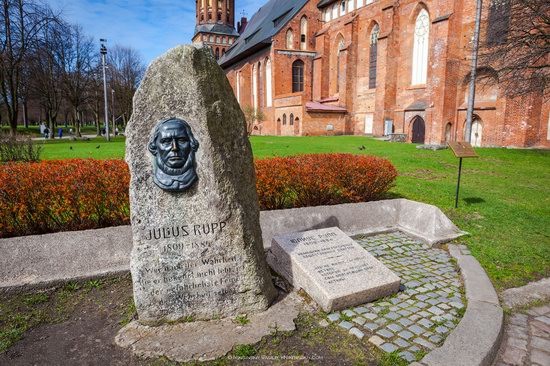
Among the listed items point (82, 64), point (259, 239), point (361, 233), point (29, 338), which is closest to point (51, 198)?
point (29, 338)

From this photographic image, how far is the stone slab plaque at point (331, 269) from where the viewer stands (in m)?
3.53

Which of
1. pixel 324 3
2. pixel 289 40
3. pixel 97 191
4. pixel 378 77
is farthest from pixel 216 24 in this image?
pixel 97 191

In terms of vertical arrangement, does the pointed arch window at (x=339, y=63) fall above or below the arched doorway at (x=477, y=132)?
above

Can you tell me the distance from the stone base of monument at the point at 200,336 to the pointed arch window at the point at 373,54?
3180 centimetres

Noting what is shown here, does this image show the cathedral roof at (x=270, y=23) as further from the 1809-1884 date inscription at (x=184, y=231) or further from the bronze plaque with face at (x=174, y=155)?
the 1809-1884 date inscription at (x=184, y=231)

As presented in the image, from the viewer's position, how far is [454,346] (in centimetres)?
280

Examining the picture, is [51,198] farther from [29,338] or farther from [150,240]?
[150,240]

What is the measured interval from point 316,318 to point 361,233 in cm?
276

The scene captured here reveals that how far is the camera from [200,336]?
3.04m

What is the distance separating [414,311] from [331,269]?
91 centimetres

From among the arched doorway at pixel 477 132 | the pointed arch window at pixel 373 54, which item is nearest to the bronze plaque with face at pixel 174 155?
the arched doorway at pixel 477 132

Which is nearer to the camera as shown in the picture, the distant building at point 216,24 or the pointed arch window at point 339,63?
the pointed arch window at point 339,63

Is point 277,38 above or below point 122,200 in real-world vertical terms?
above

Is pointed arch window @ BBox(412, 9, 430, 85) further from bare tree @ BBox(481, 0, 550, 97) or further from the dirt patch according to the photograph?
the dirt patch
